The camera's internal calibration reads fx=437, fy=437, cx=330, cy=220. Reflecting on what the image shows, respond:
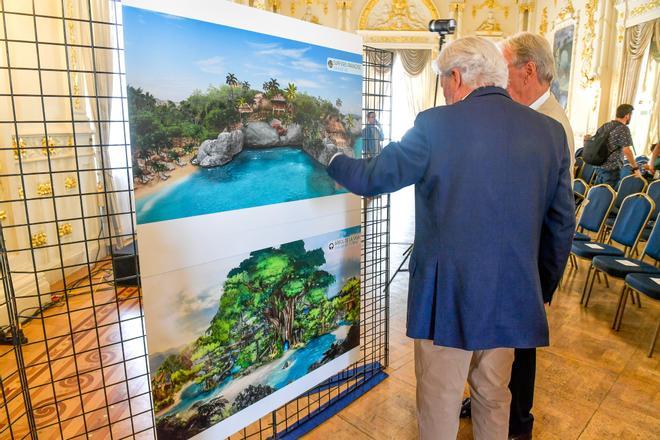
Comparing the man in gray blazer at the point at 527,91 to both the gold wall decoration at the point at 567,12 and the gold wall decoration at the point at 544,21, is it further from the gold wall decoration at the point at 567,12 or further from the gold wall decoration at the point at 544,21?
the gold wall decoration at the point at 544,21

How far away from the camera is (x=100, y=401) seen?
2.46 m

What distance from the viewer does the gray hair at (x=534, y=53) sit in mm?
1968

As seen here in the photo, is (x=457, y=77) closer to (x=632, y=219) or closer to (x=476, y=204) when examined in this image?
(x=476, y=204)

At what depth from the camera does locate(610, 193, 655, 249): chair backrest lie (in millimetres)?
3650

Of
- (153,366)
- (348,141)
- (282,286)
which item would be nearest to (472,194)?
(348,141)

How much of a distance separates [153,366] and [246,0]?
1089 centimetres

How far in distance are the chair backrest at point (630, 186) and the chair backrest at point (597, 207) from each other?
93 cm

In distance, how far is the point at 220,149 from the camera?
4.87 ft

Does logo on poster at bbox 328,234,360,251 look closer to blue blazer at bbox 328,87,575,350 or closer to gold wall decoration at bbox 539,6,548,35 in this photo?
blue blazer at bbox 328,87,575,350

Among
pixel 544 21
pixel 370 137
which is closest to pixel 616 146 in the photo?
pixel 370 137

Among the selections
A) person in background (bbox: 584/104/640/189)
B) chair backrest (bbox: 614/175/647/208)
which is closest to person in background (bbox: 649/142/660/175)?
person in background (bbox: 584/104/640/189)

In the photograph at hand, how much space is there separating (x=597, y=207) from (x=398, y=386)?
9.85 feet

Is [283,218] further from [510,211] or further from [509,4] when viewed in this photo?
[509,4]

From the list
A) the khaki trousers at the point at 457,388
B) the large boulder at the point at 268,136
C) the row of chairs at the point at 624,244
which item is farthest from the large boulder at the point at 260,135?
the row of chairs at the point at 624,244
